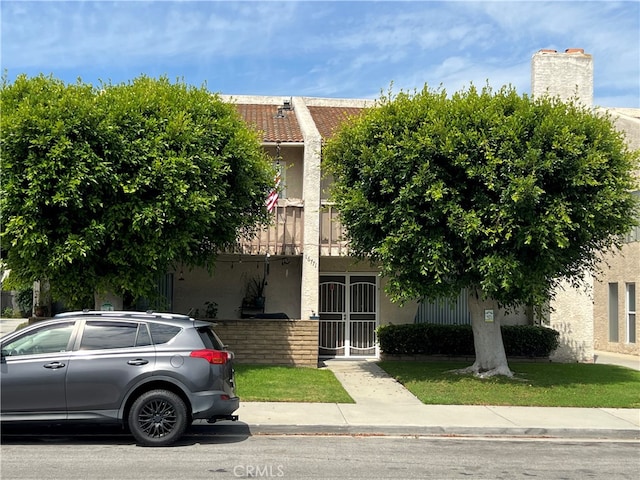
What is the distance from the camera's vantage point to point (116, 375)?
339 inches

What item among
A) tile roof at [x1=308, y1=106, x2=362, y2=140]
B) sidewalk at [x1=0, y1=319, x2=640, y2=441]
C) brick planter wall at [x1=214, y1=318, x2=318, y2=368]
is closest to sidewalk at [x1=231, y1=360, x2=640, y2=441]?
sidewalk at [x1=0, y1=319, x2=640, y2=441]

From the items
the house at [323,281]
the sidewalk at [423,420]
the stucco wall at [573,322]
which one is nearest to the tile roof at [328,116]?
the house at [323,281]

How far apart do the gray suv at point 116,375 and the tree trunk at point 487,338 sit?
7.69 metres

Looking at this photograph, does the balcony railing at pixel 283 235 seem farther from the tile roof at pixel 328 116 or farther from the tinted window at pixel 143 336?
the tinted window at pixel 143 336

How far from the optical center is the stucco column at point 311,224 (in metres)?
17.0

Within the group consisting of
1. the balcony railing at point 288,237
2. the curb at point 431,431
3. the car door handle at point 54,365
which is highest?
the balcony railing at point 288,237

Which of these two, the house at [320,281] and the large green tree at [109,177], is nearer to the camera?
the large green tree at [109,177]

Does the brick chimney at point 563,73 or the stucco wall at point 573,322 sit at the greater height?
the brick chimney at point 563,73

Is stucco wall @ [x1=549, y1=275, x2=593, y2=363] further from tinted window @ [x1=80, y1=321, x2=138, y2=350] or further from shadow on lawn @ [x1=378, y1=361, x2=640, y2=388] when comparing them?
tinted window @ [x1=80, y1=321, x2=138, y2=350]

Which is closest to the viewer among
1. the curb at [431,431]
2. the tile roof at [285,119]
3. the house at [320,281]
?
the curb at [431,431]

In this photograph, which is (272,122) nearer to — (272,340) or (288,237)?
(288,237)

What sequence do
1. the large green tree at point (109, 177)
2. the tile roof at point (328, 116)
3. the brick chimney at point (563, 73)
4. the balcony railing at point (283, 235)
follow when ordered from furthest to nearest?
the tile roof at point (328, 116) < the brick chimney at point (563, 73) < the balcony railing at point (283, 235) < the large green tree at point (109, 177)

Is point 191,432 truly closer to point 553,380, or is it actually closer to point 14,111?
point 14,111

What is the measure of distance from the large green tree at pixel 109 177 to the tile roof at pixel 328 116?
6.36 m
